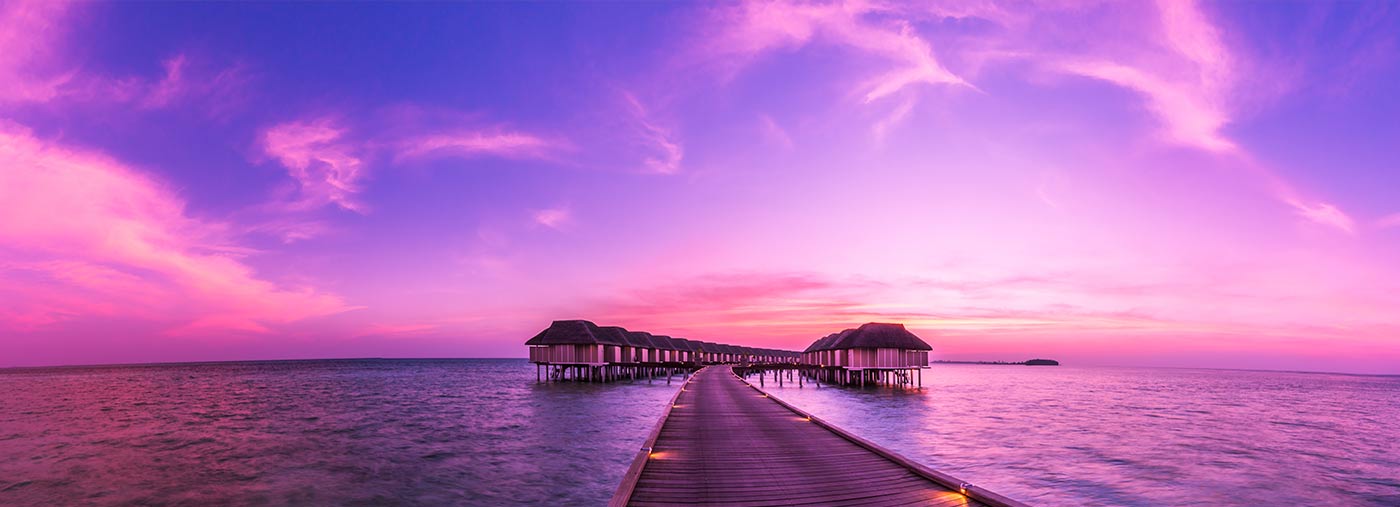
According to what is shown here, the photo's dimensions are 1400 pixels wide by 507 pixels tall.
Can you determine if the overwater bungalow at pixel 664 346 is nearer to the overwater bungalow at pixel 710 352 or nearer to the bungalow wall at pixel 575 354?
the overwater bungalow at pixel 710 352

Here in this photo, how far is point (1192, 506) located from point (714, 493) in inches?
539

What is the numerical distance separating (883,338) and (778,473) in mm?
46338

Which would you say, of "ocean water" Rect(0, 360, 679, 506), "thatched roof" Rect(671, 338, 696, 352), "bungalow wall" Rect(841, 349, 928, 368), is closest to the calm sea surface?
"ocean water" Rect(0, 360, 679, 506)

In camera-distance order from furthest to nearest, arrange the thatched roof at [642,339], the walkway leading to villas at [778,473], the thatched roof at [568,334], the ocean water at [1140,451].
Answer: the thatched roof at [642,339]
the thatched roof at [568,334]
the ocean water at [1140,451]
the walkway leading to villas at [778,473]

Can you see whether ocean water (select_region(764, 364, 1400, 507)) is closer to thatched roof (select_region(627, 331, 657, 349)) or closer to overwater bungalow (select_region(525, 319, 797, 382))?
overwater bungalow (select_region(525, 319, 797, 382))

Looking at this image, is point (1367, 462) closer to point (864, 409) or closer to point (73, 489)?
point (864, 409)

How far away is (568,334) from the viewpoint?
2388 inches

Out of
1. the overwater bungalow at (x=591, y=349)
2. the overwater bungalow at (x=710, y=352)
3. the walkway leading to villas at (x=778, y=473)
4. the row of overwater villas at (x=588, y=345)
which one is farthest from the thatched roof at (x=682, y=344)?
the walkway leading to villas at (x=778, y=473)

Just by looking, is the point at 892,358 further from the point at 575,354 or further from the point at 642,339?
the point at 642,339

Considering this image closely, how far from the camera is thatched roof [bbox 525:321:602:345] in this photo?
59.9 meters

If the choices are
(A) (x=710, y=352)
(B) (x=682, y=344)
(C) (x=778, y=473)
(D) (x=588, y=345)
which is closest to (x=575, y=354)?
(D) (x=588, y=345)

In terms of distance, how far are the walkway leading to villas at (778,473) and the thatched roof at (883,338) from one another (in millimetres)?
38869

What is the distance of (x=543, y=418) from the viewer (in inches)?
1400

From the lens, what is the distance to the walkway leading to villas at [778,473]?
10.1m
